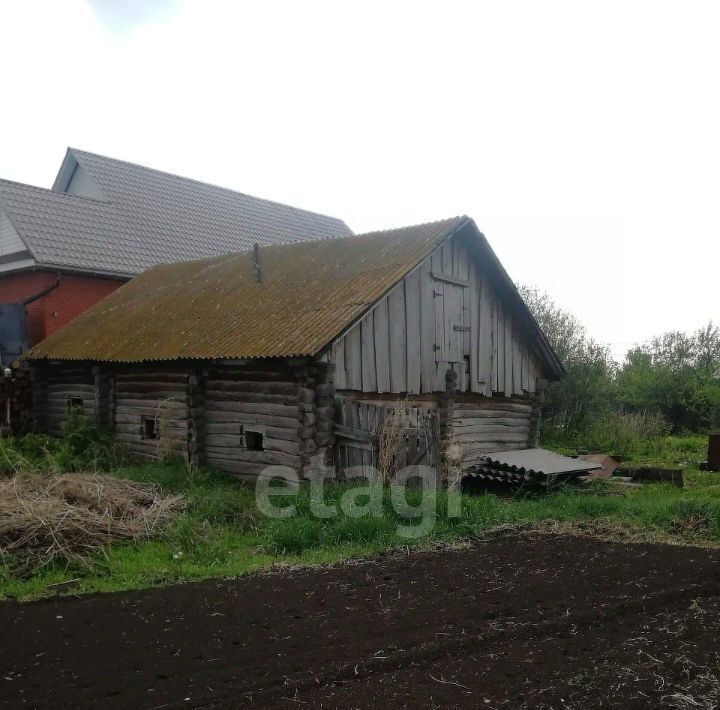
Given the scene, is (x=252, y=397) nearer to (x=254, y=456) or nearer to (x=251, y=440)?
(x=251, y=440)

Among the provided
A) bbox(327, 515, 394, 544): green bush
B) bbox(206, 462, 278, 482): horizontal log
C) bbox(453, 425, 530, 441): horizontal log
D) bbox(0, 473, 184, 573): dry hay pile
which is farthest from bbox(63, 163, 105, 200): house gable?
bbox(327, 515, 394, 544): green bush

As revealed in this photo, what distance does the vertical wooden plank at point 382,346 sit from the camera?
13.0 m

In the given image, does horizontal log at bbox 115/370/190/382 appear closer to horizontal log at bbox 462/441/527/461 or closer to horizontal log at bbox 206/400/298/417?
horizontal log at bbox 206/400/298/417

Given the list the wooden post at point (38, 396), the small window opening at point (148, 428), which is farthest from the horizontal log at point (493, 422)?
the wooden post at point (38, 396)

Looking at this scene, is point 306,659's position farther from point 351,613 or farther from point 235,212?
point 235,212

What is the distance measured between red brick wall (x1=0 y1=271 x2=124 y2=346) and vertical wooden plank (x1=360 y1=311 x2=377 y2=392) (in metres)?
10.7

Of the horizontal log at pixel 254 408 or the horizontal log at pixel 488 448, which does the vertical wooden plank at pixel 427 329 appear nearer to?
the horizontal log at pixel 488 448

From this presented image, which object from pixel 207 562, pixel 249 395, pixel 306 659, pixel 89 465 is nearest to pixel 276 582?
pixel 207 562

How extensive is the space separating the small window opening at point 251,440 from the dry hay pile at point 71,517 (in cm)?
247

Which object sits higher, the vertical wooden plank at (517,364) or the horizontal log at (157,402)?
the vertical wooden plank at (517,364)

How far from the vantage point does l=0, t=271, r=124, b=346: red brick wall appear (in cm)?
1950

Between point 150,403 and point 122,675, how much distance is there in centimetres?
1017

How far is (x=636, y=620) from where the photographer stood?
21.2 feet

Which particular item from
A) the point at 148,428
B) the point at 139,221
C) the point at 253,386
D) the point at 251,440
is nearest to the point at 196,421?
the point at 251,440
